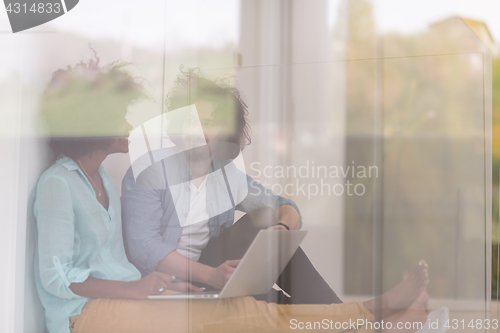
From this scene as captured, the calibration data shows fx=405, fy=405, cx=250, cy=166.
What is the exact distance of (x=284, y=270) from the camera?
5.14 ft

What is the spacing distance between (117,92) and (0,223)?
67cm

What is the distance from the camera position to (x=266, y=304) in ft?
5.06

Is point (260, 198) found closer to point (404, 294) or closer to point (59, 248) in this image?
point (404, 294)

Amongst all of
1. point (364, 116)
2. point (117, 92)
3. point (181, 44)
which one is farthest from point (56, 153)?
point (364, 116)

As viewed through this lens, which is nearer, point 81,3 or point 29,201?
point 29,201

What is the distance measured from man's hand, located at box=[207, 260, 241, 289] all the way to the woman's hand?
0.20 feet

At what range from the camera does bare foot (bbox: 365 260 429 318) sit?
4.98ft

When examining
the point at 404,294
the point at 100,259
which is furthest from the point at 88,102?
the point at 404,294

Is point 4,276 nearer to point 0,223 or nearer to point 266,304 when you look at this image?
point 0,223

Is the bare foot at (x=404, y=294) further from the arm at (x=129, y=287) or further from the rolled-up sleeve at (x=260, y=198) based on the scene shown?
the arm at (x=129, y=287)

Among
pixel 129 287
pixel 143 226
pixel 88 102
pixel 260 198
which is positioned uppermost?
pixel 88 102

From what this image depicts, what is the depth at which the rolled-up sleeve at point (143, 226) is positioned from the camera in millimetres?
1542

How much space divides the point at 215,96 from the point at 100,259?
75 centimetres

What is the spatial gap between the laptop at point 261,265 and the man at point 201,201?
1.0 inches
